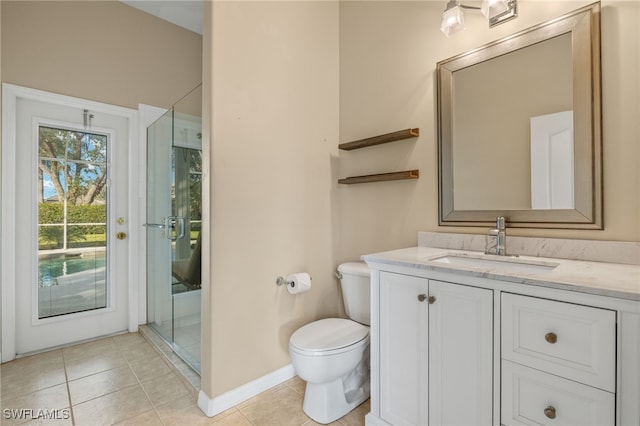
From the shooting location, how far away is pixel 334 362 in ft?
4.83

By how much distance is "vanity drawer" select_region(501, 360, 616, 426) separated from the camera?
0.85 metres

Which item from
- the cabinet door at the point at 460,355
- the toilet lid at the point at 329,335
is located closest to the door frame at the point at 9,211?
the toilet lid at the point at 329,335

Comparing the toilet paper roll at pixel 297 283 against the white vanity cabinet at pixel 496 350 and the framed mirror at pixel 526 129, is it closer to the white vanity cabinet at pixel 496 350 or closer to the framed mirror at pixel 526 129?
the white vanity cabinet at pixel 496 350

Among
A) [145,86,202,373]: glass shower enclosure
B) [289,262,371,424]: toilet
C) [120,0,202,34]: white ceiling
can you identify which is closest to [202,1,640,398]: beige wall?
[289,262,371,424]: toilet

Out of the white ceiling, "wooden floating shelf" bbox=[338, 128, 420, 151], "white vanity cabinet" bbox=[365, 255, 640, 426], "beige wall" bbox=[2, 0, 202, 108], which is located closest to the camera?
"white vanity cabinet" bbox=[365, 255, 640, 426]

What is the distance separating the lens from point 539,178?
1382mm

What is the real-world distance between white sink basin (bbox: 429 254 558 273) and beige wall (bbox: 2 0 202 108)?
9.29ft

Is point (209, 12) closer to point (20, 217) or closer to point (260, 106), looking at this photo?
point (260, 106)

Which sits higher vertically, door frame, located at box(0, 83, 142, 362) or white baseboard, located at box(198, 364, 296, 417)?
door frame, located at box(0, 83, 142, 362)

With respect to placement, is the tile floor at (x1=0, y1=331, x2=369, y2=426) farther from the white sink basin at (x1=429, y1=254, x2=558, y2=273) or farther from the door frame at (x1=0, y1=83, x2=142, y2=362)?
the white sink basin at (x1=429, y1=254, x2=558, y2=273)

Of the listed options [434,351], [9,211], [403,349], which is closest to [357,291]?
[403,349]

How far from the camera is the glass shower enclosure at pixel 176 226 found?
206 centimetres

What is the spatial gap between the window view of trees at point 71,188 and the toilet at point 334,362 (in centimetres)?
209

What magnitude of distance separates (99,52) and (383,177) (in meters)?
2.58
